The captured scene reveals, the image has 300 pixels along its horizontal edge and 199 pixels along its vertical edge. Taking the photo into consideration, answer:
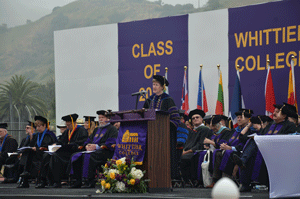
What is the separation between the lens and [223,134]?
9070mm

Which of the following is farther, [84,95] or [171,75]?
[84,95]

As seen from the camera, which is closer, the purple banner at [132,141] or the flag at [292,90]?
the purple banner at [132,141]

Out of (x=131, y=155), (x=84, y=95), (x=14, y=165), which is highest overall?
(x=84, y=95)

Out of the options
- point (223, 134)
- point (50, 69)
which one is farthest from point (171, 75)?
point (50, 69)

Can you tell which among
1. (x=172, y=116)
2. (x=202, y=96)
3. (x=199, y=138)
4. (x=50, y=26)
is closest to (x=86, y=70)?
(x=202, y=96)

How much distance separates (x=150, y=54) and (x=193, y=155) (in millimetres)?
4011

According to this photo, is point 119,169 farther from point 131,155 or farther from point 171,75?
point 171,75

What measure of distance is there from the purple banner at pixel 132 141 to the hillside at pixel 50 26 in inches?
2854

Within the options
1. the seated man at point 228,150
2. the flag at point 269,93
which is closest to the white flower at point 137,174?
the seated man at point 228,150

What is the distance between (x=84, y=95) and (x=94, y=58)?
111 centimetres

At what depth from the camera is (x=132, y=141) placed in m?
6.25

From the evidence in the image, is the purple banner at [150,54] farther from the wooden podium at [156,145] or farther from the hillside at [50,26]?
the hillside at [50,26]

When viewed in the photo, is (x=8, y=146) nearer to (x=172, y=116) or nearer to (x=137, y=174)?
(x=172, y=116)

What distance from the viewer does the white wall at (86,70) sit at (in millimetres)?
13078
